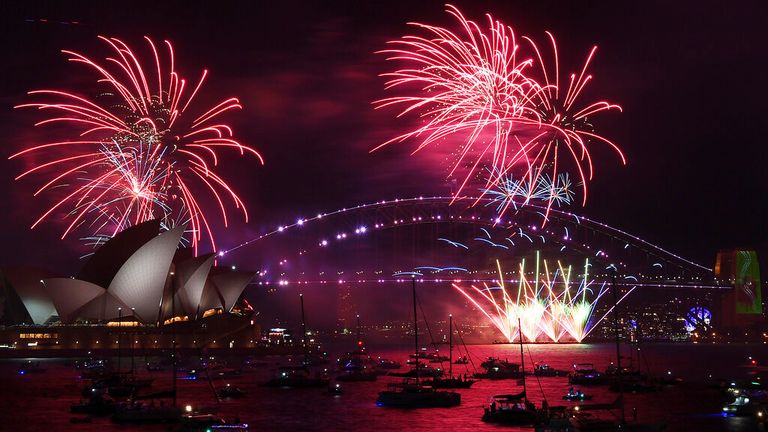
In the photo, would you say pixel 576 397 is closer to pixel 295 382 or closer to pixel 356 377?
pixel 295 382

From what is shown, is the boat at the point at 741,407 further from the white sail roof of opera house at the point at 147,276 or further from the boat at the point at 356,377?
the white sail roof of opera house at the point at 147,276

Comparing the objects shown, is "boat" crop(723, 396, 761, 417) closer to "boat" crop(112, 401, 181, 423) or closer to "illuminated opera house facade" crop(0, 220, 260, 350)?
"boat" crop(112, 401, 181, 423)

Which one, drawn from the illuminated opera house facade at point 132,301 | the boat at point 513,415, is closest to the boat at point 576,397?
the boat at point 513,415

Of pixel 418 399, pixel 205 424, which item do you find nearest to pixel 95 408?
pixel 205 424

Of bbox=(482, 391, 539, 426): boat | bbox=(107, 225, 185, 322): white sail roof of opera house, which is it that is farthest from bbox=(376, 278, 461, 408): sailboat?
bbox=(107, 225, 185, 322): white sail roof of opera house

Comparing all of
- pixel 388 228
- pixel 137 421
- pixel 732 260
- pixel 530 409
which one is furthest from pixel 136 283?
pixel 732 260

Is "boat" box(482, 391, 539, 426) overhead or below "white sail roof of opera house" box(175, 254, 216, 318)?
below

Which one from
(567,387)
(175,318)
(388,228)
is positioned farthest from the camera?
(388,228)

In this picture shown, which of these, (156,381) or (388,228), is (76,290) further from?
(388,228)
